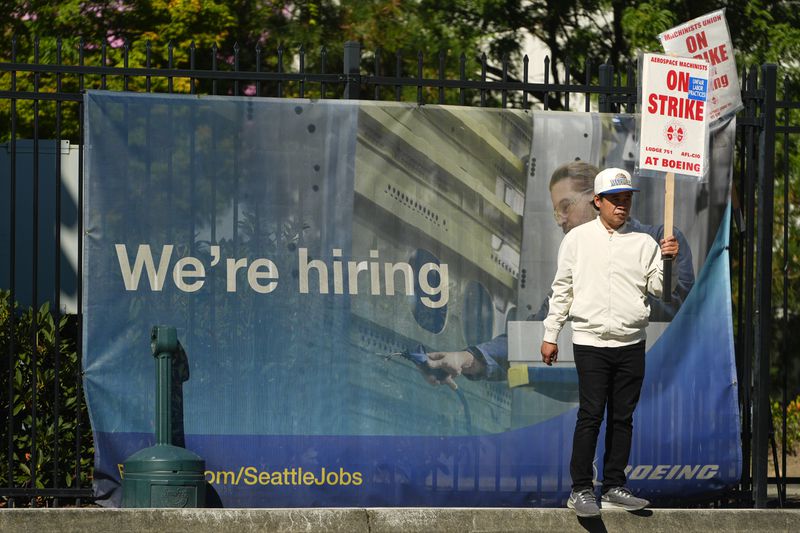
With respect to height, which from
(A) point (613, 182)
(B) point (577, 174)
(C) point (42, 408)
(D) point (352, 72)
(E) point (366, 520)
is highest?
(D) point (352, 72)

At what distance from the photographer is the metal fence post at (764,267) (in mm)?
8055

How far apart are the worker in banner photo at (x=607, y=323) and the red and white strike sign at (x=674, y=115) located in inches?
26.8

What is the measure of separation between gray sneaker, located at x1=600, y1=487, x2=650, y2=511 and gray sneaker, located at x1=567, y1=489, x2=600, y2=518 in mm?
168

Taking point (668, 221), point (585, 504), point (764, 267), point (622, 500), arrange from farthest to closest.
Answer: point (764, 267) < point (668, 221) < point (622, 500) < point (585, 504)

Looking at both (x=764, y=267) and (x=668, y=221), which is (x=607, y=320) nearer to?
(x=668, y=221)

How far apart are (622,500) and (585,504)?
0.25 metres

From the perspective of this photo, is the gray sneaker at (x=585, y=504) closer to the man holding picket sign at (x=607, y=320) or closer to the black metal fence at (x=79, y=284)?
the man holding picket sign at (x=607, y=320)

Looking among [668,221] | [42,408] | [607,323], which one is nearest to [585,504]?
[607,323]

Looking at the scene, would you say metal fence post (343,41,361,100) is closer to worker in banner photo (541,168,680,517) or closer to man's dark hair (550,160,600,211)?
man's dark hair (550,160,600,211)

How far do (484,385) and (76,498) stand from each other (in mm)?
2485

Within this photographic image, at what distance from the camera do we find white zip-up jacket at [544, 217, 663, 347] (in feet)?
22.7

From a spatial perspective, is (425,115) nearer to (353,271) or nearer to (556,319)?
(353,271)

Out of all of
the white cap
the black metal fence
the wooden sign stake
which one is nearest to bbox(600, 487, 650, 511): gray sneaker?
the wooden sign stake

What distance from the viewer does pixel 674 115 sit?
25.1 feet
